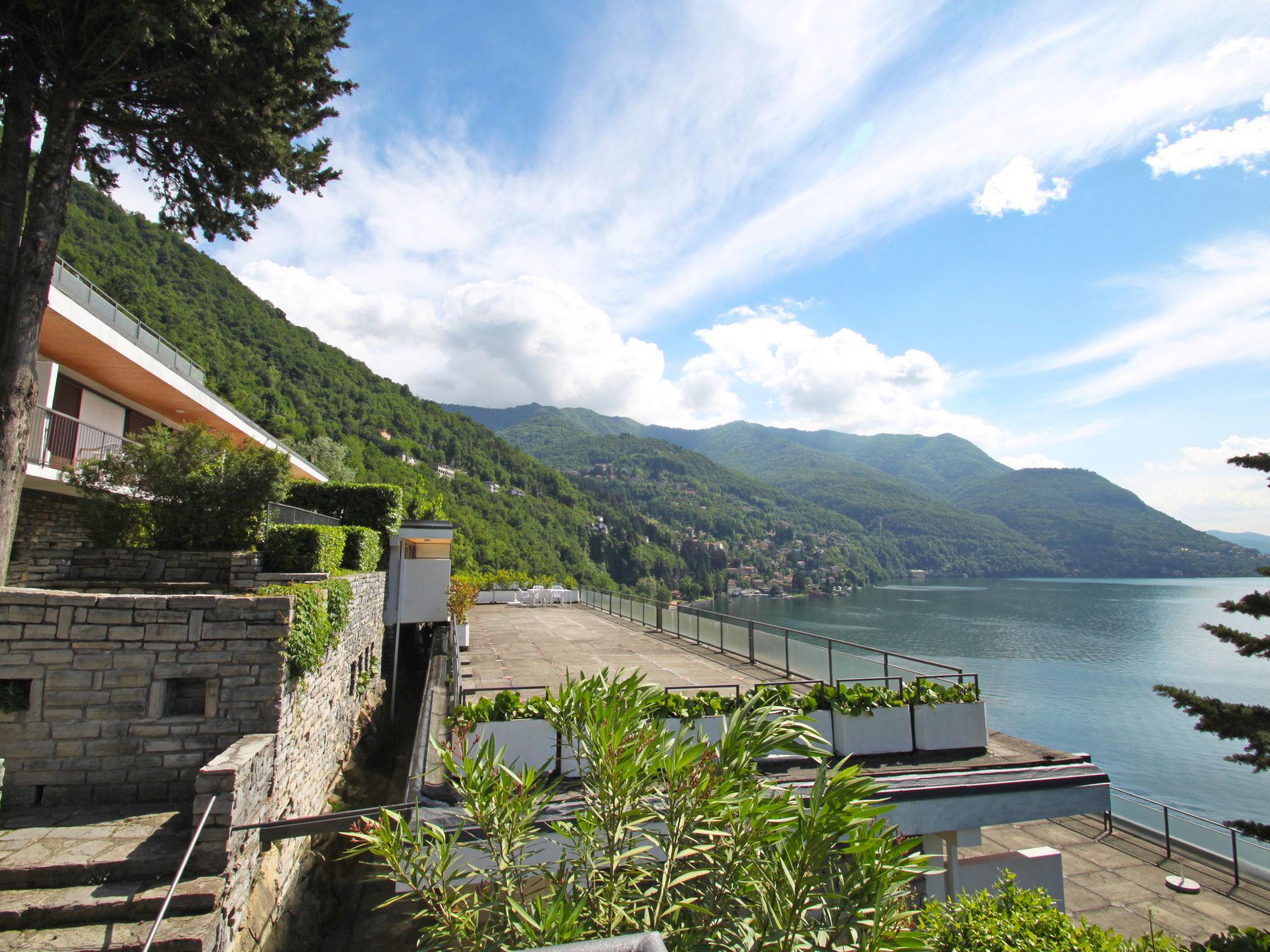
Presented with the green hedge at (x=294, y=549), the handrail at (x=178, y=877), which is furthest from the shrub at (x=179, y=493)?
the handrail at (x=178, y=877)

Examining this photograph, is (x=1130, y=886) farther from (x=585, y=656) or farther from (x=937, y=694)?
(x=585, y=656)

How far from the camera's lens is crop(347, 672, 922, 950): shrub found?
2.78 metres

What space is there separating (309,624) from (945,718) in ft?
25.0

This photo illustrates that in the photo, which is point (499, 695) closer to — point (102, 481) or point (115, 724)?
point (115, 724)

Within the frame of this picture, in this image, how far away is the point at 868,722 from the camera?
7.59 metres

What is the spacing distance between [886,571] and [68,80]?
474ft

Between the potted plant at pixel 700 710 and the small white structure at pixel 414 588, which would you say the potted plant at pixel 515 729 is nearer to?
the potted plant at pixel 700 710

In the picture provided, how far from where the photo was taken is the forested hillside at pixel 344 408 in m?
47.0

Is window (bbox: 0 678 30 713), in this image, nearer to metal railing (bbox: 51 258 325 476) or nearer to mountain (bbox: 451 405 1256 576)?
metal railing (bbox: 51 258 325 476)

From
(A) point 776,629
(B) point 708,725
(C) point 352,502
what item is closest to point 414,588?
(C) point 352,502

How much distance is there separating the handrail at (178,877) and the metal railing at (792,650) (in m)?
6.93

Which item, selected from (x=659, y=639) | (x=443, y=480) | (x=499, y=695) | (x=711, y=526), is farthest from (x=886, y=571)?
(x=499, y=695)

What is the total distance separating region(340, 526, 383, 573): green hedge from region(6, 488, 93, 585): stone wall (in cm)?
435

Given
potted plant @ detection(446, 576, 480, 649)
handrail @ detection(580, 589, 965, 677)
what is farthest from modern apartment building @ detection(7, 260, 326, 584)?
handrail @ detection(580, 589, 965, 677)
